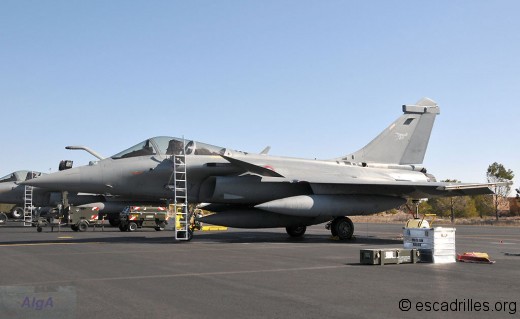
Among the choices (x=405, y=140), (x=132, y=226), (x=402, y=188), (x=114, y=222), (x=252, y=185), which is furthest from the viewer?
(x=114, y=222)

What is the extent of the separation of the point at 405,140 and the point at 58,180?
1536 centimetres

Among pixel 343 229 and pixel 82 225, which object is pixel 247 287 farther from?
pixel 82 225

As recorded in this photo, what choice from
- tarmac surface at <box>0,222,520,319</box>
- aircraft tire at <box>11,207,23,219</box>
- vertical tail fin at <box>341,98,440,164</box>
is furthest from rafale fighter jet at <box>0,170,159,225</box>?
tarmac surface at <box>0,222,520,319</box>

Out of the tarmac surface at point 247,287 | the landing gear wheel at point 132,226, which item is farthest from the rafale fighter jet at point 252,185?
the landing gear wheel at point 132,226

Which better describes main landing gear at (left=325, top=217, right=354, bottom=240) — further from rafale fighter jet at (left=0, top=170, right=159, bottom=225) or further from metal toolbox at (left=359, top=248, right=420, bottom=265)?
rafale fighter jet at (left=0, top=170, right=159, bottom=225)

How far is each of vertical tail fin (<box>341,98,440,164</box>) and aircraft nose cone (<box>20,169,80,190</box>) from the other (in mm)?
11886

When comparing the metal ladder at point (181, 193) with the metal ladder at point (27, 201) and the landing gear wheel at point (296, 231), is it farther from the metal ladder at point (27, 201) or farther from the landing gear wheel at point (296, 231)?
the metal ladder at point (27, 201)

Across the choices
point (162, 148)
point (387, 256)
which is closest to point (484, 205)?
point (162, 148)

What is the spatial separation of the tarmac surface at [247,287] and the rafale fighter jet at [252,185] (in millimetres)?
4585

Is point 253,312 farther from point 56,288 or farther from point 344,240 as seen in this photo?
point 344,240

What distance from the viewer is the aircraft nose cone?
630 inches

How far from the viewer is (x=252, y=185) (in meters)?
18.3

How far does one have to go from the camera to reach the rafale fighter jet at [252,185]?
17.1 metres

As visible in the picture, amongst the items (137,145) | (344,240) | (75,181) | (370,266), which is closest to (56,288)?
(370,266)
